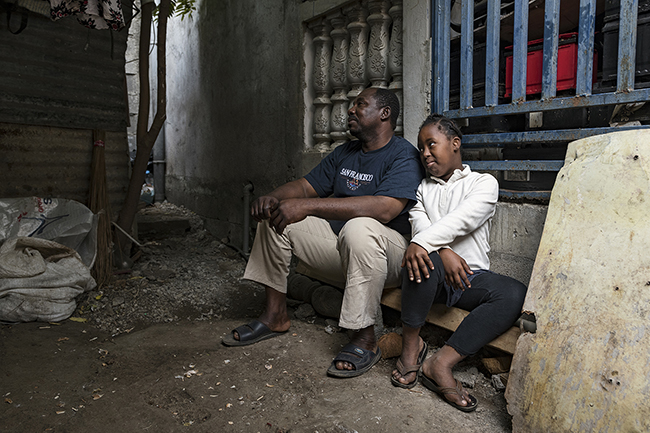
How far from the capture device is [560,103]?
203cm

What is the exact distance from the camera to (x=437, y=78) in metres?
2.53

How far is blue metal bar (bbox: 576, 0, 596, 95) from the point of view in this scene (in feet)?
6.29

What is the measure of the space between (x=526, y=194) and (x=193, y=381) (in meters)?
1.83

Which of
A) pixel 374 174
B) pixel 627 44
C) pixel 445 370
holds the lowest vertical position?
pixel 445 370

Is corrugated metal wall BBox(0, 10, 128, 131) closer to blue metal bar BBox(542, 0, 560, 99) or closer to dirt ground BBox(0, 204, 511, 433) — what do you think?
dirt ground BBox(0, 204, 511, 433)

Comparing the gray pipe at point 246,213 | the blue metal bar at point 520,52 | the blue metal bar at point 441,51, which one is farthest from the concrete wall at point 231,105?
the blue metal bar at point 520,52

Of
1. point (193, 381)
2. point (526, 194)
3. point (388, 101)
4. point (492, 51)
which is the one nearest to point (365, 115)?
point (388, 101)

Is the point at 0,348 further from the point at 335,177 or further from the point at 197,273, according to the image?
the point at 335,177

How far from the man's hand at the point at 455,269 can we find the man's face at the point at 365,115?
0.90m

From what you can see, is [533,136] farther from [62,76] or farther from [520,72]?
[62,76]

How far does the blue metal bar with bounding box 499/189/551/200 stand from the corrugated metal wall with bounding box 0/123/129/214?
10.6 feet

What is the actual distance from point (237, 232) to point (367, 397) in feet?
10.3

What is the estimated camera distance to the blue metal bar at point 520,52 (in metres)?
2.13

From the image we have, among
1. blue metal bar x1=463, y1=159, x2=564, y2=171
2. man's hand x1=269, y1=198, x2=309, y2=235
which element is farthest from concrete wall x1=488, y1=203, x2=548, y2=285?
man's hand x1=269, y1=198, x2=309, y2=235
